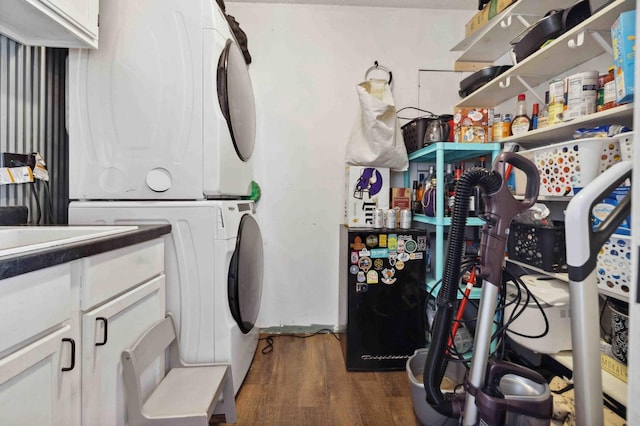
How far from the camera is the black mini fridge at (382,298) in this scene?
1.78m

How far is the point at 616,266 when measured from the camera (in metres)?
1.06

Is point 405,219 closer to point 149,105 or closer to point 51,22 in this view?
point 149,105

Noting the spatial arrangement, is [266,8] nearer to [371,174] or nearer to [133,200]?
[371,174]

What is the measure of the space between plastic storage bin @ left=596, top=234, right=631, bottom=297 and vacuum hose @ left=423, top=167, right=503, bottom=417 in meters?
0.48

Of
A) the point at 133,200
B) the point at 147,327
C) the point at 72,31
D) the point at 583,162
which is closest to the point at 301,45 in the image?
the point at 72,31

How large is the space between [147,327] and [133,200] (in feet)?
1.93

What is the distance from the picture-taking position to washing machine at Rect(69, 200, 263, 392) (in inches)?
51.9

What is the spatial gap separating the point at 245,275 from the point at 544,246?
145 centimetres

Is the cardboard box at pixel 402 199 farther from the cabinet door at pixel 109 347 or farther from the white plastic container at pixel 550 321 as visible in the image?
the cabinet door at pixel 109 347

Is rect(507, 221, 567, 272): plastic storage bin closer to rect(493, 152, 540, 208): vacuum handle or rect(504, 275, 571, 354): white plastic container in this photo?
rect(504, 275, 571, 354): white plastic container

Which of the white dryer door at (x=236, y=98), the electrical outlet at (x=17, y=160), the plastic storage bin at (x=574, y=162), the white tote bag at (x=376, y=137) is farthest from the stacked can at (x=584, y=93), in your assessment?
the electrical outlet at (x=17, y=160)

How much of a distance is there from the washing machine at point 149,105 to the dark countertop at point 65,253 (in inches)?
14.6

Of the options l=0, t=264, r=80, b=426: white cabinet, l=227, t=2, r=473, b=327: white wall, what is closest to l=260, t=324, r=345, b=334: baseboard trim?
l=227, t=2, r=473, b=327: white wall

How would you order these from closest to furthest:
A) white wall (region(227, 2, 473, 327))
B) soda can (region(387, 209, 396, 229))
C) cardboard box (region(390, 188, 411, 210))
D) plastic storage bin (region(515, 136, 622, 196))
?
plastic storage bin (region(515, 136, 622, 196)) < soda can (region(387, 209, 396, 229)) < cardboard box (region(390, 188, 411, 210)) < white wall (region(227, 2, 473, 327))
